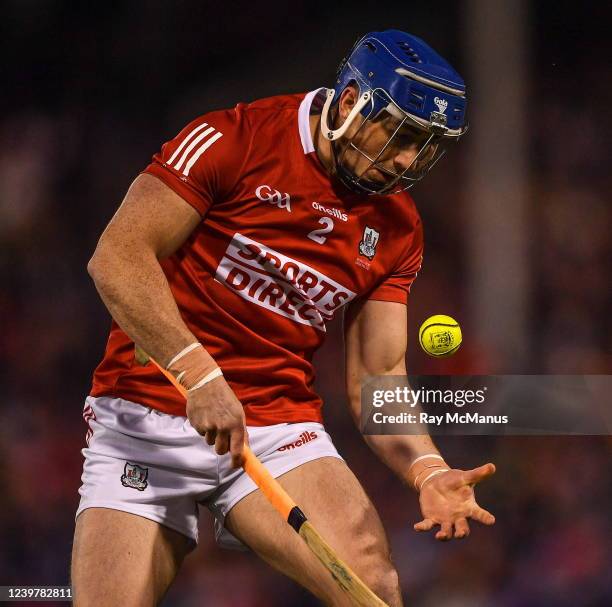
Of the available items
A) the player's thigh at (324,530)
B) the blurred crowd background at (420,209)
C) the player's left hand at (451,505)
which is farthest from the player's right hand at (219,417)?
the blurred crowd background at (420,209)

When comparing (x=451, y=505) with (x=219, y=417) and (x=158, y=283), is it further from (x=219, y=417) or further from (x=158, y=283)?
(x=158, y=283)

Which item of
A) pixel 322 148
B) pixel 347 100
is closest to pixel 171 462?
pixel 322 148

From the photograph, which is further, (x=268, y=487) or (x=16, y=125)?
(x=16, y=125)

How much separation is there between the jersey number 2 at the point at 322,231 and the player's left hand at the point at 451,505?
581mm

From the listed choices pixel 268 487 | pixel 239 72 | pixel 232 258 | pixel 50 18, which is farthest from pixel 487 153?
pixel 268 487

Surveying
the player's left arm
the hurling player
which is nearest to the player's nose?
the hurling player

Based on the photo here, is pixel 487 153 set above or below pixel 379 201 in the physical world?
below

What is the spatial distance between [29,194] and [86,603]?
8.06 ft

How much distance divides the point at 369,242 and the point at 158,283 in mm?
580

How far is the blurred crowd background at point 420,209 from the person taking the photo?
13.1 feet

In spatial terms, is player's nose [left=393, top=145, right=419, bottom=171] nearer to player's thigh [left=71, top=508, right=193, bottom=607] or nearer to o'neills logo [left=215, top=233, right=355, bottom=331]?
o'neills logo [left=215, top=233, right=355, bottom=331]

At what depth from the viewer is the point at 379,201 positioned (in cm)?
248

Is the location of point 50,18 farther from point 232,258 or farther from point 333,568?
point 333,568

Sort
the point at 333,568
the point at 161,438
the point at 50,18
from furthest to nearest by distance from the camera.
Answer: the point at 50,18
the point at 161,438
the point at 333,568
